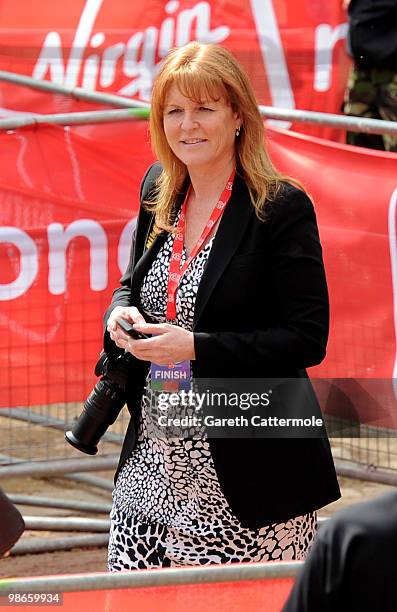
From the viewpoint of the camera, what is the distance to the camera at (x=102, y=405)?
11.3 feet

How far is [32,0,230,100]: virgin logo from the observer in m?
6.32

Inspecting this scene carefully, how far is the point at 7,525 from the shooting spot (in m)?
2.76

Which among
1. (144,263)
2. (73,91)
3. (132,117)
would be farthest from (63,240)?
(144,263)

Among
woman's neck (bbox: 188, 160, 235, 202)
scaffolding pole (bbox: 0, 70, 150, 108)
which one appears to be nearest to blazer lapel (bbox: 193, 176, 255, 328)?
woman's neck (bbox: 188, 160, 235, 202)

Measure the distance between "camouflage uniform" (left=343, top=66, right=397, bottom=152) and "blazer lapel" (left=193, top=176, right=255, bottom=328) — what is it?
11.2ft

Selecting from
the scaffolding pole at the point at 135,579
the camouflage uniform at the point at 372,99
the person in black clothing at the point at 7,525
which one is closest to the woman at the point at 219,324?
the person in black clothing at the point at 7,525

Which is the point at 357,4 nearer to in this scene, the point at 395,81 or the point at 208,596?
the point at 395,81

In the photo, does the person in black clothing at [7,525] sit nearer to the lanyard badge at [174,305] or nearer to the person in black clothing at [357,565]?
the lanyard badge at [174,305]

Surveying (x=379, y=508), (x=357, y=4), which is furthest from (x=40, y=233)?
(x=379, y=508)

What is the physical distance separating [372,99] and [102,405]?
3668 mm

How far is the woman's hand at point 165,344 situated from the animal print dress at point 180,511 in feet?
0.35

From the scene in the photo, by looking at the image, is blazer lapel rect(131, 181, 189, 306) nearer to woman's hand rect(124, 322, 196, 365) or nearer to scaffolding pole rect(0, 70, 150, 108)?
woman's hand rect(124, 322, 196, 365)

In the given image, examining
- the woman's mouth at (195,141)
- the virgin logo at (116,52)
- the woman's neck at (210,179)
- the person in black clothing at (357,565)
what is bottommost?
the person in black clothing at (357,565)

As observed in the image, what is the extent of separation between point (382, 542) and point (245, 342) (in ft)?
5.12
